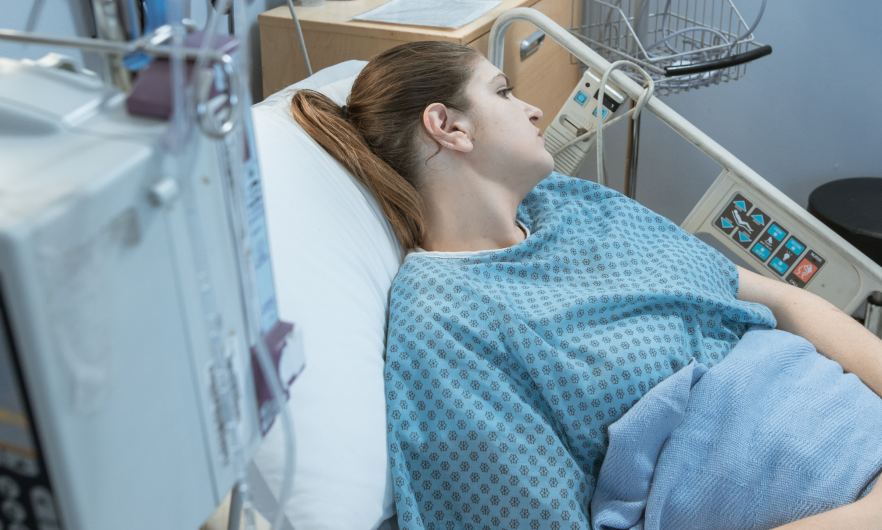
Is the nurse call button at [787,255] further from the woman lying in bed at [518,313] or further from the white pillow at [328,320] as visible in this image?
the white pillow at [328,320]

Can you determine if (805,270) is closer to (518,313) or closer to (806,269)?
(806,269)

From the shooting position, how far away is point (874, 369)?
1162mm

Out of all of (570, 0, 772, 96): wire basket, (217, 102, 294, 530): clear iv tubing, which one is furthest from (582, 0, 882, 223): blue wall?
(217, 102, 294, 530): clear iv tubing

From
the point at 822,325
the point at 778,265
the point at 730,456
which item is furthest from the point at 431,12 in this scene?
the point at 730,456

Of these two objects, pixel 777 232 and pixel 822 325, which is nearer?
pixel 822 325

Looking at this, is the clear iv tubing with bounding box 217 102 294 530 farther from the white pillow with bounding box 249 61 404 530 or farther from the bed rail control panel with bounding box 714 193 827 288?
the bed rail control panel with bounding box 714 193 827 288

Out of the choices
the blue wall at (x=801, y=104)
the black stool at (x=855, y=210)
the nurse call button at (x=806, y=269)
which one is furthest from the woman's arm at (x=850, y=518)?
the blue wall at (x=801, y=104)

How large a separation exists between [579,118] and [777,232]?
0.48 meters

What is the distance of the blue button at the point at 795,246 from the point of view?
1.44 meters

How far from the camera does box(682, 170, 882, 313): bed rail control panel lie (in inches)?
55.1

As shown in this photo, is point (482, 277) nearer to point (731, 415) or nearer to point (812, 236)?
point (731, 415)

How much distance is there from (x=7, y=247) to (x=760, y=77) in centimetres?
248

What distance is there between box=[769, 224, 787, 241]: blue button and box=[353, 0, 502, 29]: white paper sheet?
2.65ft

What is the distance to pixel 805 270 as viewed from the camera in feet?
4.76
